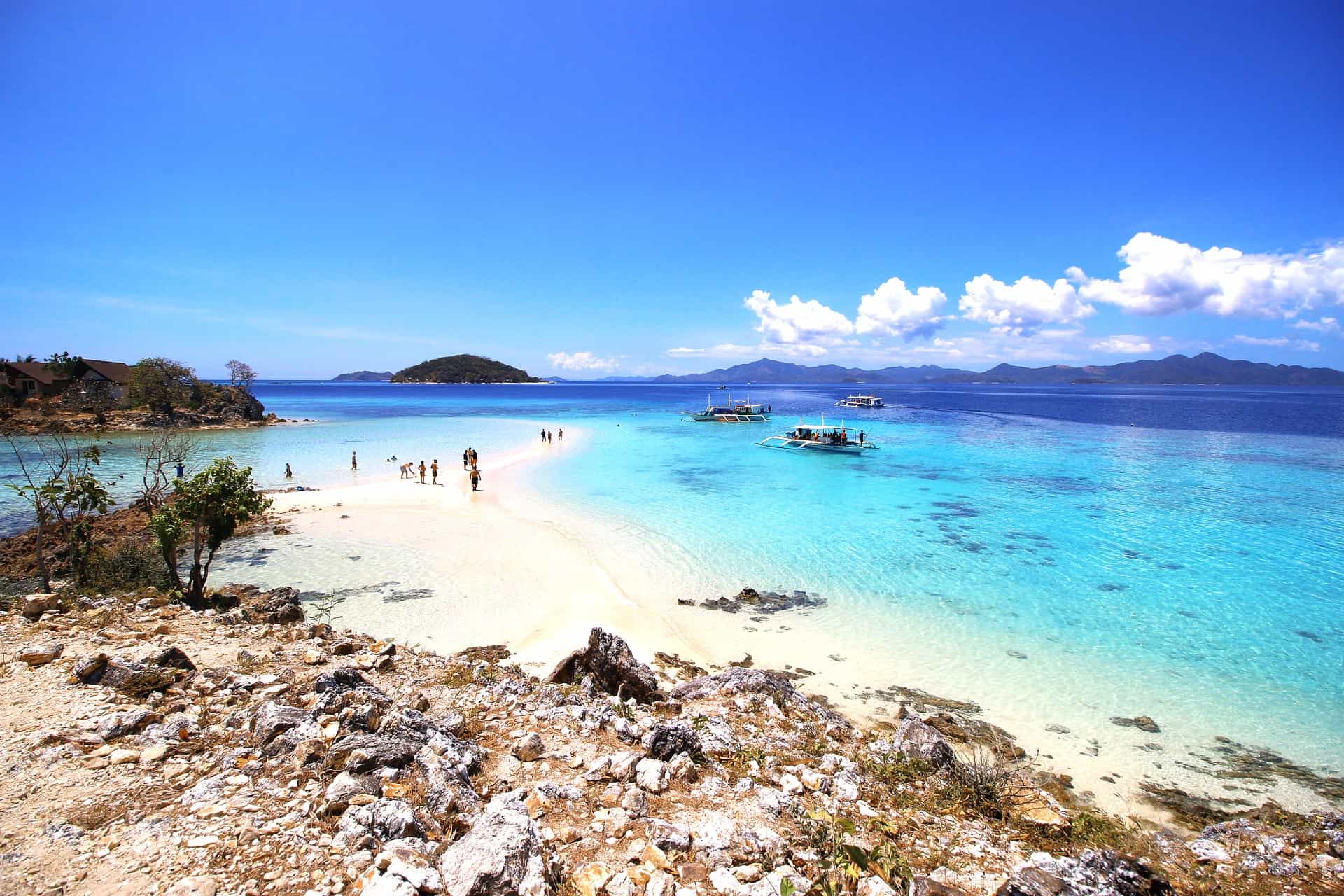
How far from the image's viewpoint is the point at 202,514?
42.1 ft

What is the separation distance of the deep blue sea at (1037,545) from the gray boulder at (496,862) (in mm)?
9345

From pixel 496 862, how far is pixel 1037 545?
2337 cm

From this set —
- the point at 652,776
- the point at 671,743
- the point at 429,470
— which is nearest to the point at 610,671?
the point at 671,743

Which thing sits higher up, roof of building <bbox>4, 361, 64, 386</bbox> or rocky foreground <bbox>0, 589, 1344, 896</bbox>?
roof of building <bbox>4, 361, 64, 386</bbox>

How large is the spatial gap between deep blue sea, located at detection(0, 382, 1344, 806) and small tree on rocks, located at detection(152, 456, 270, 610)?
11.8m

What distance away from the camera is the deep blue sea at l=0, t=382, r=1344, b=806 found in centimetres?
1184

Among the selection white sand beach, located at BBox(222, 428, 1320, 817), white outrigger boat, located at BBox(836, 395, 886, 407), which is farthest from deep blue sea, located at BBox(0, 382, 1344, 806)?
white outrigger boat, located at BBox(836, 395, 886, 407)

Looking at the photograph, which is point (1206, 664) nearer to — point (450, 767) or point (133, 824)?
point (450, 767)

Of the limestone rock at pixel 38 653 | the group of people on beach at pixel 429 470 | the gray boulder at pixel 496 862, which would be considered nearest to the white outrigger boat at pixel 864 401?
the group of people on beach at pixel 429 470

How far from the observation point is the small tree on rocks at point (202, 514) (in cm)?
1247

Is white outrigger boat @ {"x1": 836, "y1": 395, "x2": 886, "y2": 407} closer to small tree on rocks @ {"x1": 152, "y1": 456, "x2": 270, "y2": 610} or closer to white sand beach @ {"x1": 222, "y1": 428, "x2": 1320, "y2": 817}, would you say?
white sand beach @ {"x1": 222, "y1": 428, "x2": 1320, "y2": 817}

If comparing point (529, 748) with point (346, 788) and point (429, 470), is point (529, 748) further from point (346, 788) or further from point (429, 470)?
point (429, 470)

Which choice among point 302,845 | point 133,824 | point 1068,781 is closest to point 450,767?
point 302,845

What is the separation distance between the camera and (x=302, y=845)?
412cm
